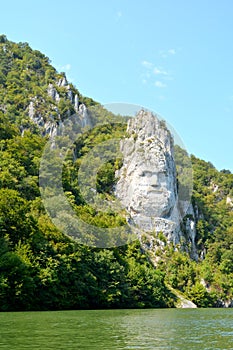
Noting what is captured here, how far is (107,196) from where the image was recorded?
107m

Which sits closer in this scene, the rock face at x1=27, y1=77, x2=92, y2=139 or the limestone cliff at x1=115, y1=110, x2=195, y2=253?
the limestone cliff at x1=115, y1=110, x2=195, y2=253

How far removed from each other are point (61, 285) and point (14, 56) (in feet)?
409

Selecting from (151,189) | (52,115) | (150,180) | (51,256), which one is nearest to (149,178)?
(150,180)

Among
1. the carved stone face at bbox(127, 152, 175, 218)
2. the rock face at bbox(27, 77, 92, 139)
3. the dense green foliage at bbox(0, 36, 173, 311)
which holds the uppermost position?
the rock face at bbox(27, 77, 92, 139)

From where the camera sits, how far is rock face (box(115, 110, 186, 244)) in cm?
10025

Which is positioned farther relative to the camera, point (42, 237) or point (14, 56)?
point (14, 56)

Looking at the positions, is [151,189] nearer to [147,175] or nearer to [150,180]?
[150,180]

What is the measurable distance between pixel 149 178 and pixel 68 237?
5569cm

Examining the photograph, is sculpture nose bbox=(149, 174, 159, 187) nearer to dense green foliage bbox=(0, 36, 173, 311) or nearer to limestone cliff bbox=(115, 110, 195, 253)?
limestone cliff bbox=(115, 110, 195, 253)

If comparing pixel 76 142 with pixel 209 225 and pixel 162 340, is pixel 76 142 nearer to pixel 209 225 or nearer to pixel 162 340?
pixel 209 225

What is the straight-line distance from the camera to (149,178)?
10550cm

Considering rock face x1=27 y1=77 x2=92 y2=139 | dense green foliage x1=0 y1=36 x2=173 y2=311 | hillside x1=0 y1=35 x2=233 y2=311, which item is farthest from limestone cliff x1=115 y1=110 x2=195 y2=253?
rock face x1=27 y1=77 x2=92 y2=139

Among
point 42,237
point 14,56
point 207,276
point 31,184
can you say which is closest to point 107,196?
point 207,276

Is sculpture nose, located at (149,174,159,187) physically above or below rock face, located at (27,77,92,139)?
below
